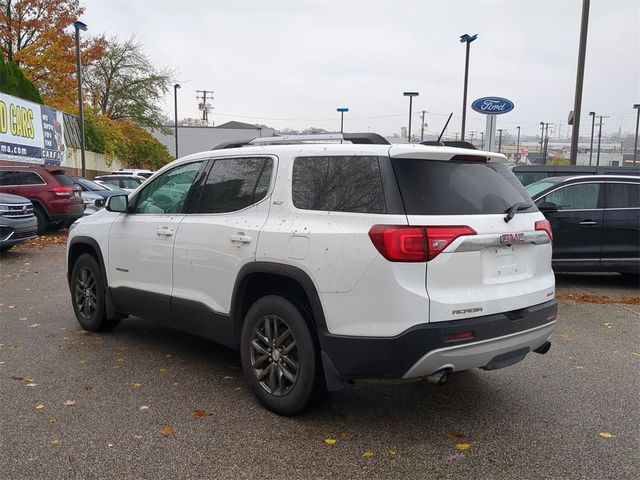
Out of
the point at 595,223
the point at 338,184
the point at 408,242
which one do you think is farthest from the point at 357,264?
the point at 595,223

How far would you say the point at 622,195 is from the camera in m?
8.85

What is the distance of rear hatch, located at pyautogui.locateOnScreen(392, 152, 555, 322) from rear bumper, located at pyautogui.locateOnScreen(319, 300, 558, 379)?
Result: 76mm

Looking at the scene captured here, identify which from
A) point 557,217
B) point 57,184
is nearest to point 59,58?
point 57,184

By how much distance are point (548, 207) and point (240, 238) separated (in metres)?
5.95

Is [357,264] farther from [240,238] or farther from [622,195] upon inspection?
[622,195]

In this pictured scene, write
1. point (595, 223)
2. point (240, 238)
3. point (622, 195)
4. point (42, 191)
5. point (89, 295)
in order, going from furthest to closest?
point (42, 191)
point (622, 195)
point (595, 223)
point (89, 295)
point (240, 238)

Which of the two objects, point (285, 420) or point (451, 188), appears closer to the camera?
point (451, 188)

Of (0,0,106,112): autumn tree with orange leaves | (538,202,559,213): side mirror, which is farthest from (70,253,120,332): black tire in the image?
(0,0,106,112): autumn tree with orange leaves

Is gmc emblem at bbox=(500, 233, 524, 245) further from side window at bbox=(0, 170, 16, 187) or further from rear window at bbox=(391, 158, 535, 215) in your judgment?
side window at bbox=(0, 170, 16, 187)

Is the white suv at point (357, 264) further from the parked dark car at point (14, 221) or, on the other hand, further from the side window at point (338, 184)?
the parked dark car at point (14, 221)

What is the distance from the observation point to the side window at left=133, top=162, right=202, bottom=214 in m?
4.95

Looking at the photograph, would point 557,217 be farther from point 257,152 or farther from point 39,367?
point 39,367

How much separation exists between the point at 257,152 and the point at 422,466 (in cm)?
246

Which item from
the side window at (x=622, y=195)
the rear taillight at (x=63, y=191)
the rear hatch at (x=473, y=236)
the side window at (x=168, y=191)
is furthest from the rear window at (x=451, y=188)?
the rear taillight at (x=63, y=191)
